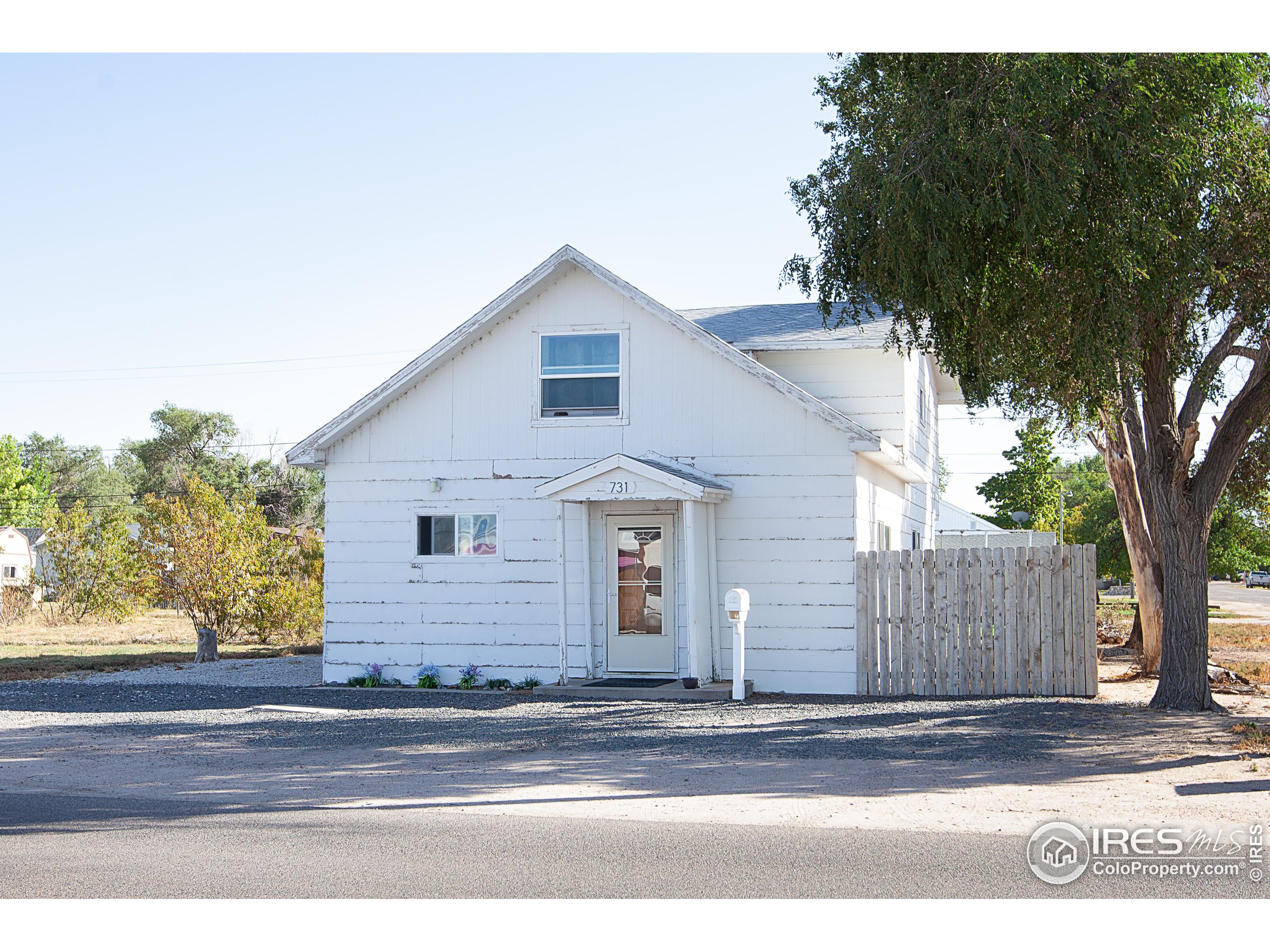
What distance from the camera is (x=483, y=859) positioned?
665cm

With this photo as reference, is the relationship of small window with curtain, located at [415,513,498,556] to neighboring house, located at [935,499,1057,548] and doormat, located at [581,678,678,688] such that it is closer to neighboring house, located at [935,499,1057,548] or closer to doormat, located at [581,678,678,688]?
doormat, located at [581,678,678,688]

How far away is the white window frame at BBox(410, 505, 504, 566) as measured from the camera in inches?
634

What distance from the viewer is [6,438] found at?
66.1m

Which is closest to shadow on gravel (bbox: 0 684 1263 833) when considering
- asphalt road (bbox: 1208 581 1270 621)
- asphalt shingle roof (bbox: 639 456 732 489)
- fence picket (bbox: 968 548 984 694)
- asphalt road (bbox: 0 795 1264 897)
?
asphalt road (bbox: 0 795 1264 897)

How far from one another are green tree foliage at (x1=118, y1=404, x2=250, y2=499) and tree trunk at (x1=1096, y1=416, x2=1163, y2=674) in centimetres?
A: 4557

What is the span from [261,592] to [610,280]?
12.6 meters

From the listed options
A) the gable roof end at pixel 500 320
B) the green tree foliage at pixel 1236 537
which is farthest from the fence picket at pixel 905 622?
the green tree foliage at pixel 1236 537

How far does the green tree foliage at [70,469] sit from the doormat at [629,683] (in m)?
59.6

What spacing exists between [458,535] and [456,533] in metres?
0.03

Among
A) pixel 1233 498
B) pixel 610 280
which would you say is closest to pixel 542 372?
pixel 610 280

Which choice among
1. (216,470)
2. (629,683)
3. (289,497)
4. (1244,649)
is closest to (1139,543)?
(1244,649)

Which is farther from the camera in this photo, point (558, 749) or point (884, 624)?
point (884, 624)

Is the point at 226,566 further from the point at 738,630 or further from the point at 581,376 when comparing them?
the point at 738,630

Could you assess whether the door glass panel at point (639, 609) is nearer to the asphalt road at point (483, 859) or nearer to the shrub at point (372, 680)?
the shrub at point (372, 680)
